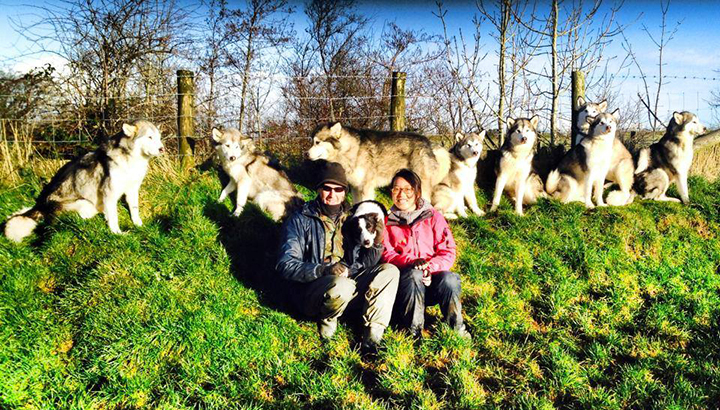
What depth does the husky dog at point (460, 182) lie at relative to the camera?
6.75 metres

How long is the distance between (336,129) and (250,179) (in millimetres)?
1339

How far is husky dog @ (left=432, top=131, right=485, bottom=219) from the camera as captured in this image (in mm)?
6754

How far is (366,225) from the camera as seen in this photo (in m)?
4.12

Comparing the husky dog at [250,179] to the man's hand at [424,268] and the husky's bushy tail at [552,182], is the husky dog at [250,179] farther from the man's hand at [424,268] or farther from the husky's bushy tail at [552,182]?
the husky's bushy tail at [552,182]

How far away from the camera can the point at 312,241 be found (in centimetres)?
438

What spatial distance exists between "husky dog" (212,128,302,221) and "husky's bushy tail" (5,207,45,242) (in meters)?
2.00

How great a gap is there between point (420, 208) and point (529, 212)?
317 centimetres

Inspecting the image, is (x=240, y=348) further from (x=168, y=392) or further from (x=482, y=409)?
(x=482, y=409)

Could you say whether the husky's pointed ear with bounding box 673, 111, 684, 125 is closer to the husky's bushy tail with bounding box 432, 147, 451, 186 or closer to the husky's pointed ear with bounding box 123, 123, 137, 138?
the husky's bushy tail with bounding box 432, 147, 451, 186

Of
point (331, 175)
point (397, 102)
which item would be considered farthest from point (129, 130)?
point (397, 102)

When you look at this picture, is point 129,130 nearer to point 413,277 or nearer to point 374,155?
point 374,155

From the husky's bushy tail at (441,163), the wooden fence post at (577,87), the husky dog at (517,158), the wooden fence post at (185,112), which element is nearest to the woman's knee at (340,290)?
the husky's bushy tail at (441,163)

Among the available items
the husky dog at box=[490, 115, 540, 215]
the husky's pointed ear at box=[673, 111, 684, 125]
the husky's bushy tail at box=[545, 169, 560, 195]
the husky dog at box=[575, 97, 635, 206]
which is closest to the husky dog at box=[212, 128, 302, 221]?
the husky dog at box=[490, 115, 540, 215]

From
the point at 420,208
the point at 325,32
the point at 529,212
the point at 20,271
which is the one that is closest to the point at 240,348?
the point at 420,208
